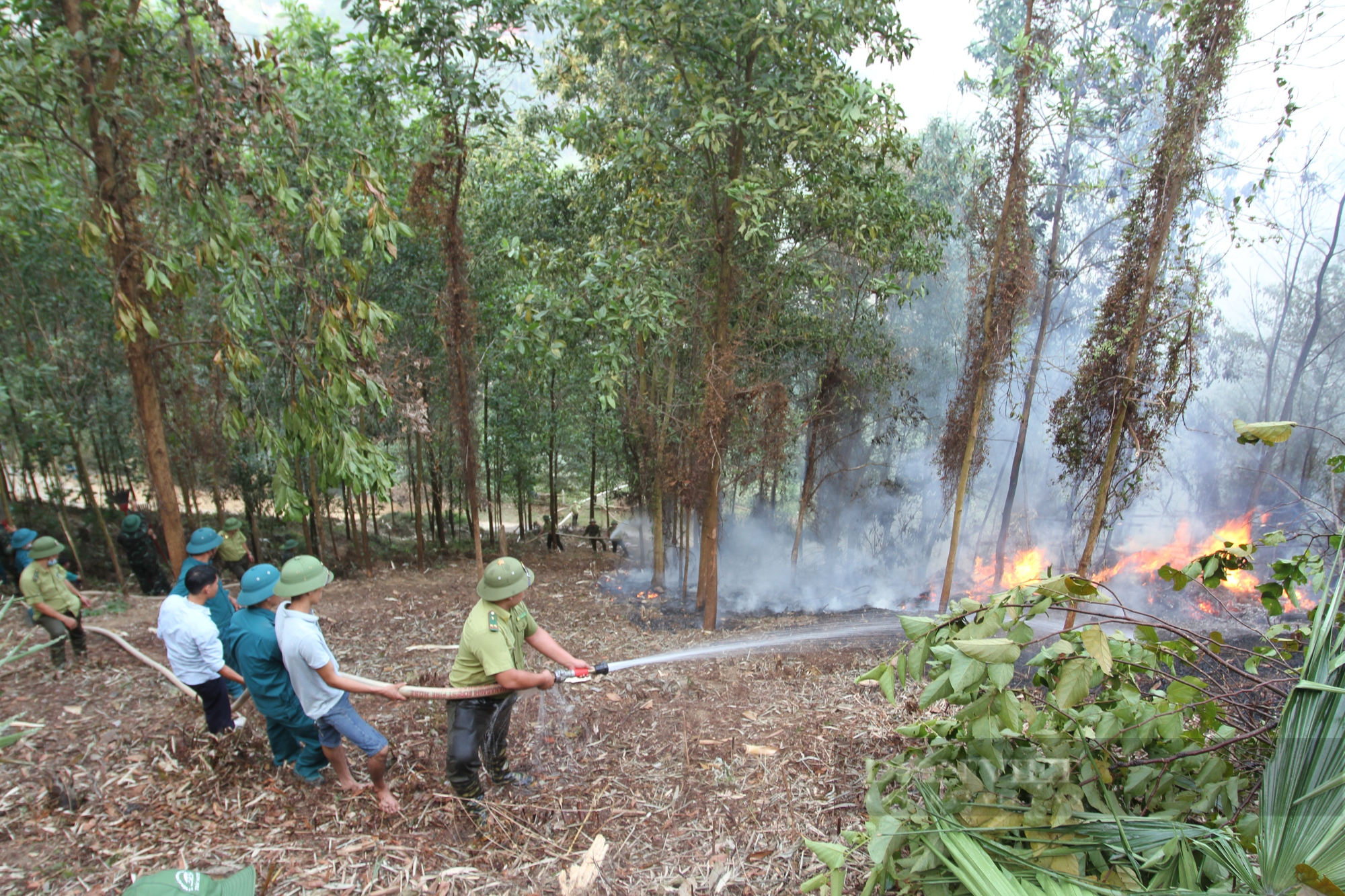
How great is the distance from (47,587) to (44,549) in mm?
346

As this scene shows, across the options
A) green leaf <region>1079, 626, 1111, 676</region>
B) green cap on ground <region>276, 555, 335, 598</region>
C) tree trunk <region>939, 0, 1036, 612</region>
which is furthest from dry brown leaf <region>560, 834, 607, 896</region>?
tree trunk <region>939, 0, 1036, 612</region>

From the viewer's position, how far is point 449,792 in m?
3.78

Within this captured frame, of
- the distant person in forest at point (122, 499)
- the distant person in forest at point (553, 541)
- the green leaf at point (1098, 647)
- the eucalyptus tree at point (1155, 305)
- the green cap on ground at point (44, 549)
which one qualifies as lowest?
the distant person in forest at point (553, 541)

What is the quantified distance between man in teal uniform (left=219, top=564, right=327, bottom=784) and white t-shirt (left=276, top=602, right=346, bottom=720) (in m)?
0.20

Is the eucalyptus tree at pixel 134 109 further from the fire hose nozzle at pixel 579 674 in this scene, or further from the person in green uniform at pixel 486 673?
the fire hose nozzle at pixel 579 674

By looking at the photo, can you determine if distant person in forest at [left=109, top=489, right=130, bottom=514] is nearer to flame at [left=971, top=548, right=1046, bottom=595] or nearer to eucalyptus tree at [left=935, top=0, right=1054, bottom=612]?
eucalyptus tree at [left=935, top=0, right=1054, bottom=612]

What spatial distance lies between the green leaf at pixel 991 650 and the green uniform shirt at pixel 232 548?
8696 millimetres

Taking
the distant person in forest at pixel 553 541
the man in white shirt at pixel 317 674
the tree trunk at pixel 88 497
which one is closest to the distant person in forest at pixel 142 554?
the tree trunk at pixel 88 497

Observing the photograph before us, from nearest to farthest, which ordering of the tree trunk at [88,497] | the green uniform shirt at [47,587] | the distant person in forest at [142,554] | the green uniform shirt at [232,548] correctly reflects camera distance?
the green uniform shirt at [47,587]
the green uniform shirt at [232,548]
the distant person in forest at [142,554]
the tree trunk at [88,497]

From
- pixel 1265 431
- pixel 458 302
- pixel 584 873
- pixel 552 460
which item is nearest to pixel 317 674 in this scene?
pixel 584 873

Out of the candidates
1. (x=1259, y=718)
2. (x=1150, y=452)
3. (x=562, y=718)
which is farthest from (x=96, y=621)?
(x=1150, y=452)

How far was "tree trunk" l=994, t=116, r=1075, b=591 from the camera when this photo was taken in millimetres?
11719

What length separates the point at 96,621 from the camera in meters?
7.91

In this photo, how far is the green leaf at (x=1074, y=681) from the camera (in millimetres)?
2404
